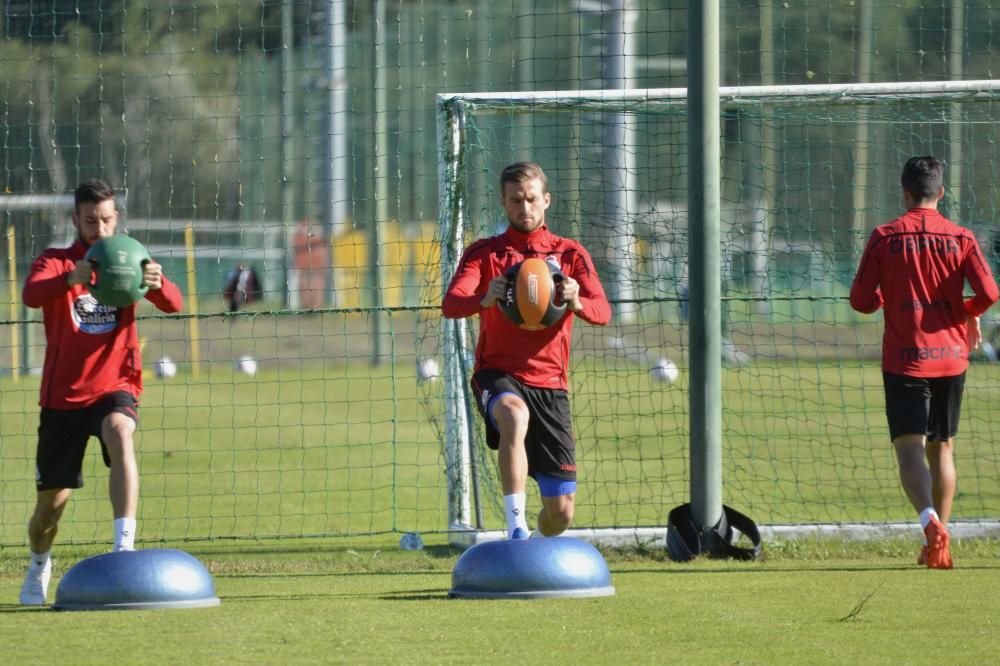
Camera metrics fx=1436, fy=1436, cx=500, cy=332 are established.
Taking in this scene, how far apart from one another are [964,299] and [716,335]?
129 centimetres

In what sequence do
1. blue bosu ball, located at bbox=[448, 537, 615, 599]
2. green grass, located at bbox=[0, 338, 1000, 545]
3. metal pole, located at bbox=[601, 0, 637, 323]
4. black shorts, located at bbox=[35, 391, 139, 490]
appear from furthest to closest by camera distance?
green grass, located at bbox=[0, 338, 1000, 545]
metal pole, located at bbox=[601, 0, 637, 323]
black shorts, located at bbox=[35, 391, 139, 490]
blue bosu ball, located at bbox=[448, 537, 615, 599]

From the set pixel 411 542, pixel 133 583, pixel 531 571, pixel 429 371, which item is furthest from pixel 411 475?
pixel 133 583

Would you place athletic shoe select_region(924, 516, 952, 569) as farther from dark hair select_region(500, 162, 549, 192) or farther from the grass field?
dark hair select_region(500, 162, 549, 192)

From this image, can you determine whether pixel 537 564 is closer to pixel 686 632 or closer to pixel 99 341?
pixel 686 632

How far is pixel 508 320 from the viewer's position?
6.54 metres

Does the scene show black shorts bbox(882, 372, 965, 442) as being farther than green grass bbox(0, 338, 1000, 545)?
No

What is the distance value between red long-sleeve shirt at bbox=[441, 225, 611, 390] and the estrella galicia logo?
4.89ft

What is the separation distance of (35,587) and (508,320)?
2.41 metres

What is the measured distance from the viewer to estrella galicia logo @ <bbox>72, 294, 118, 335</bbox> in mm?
6336

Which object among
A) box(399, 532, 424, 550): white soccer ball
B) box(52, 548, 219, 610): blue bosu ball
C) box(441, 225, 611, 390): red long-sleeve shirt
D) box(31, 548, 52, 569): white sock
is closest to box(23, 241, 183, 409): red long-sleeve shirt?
box(31, 548, 52, 569): white sock

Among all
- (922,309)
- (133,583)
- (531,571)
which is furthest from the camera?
(922,309)

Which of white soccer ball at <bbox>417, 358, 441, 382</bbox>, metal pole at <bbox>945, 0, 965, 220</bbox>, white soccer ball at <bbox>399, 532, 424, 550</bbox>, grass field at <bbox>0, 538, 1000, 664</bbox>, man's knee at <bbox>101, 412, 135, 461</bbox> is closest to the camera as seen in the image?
grass field at <bbox>0, 538, 1000, 664</bbox>

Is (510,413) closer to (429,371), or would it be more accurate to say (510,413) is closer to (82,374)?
(82,374)

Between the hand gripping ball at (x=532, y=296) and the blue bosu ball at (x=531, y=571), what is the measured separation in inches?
38.0
